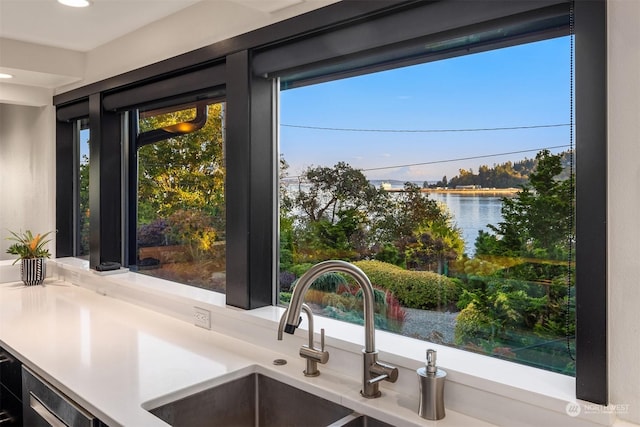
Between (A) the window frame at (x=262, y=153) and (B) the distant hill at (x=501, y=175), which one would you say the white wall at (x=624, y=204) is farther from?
(B) the distant hill at (x=501, y=175)

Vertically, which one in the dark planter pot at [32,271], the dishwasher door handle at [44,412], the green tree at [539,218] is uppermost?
the green tree at [539,218]

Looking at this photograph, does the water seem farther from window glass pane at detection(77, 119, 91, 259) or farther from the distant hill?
window glass pane at detection(77, 119, 91, 259)

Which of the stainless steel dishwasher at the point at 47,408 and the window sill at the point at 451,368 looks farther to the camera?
the stainless steel dishwasher at the point at 47,408

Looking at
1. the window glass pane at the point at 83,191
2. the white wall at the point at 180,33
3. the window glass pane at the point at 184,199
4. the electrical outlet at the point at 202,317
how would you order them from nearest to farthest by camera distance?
1. the white wall at the point at 180,33
2. the electrical outlet at the point at 202,317
3. the window glass pane at the point at 184,199
4. the window glass pane at the point at 83,191

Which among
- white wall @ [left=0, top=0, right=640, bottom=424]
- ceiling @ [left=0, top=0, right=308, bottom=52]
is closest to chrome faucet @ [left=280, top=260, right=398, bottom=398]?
white wall @ [left=0, top=0, right=640, bottom=424]

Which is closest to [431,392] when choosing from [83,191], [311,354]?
[311,354]

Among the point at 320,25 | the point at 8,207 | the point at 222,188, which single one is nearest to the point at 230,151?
the point at 222,188

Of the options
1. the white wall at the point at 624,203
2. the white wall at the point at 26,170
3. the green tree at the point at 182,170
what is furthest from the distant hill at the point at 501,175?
the white wall at the point at 26,170

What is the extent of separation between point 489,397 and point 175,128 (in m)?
2.11

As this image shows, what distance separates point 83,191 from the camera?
3.51 metres

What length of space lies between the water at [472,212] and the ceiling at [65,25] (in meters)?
0.82

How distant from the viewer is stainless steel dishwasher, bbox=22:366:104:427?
145 centimetres

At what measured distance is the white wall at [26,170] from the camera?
3480mm

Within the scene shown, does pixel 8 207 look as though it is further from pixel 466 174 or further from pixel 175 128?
pixel 466 174
